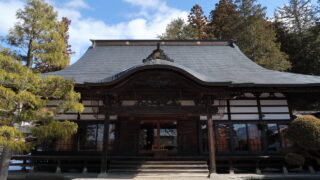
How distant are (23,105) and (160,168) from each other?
17.7 ft

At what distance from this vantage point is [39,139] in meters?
6.10

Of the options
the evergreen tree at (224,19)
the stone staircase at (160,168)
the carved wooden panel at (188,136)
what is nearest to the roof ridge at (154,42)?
the carved wooden panel at (188,136)

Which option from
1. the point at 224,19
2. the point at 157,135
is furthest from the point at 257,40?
the point at 157,135

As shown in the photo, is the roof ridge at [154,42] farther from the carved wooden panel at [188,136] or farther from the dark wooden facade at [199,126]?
the carved wooden panel at [188,136]

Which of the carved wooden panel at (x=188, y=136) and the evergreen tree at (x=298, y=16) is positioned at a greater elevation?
the evergreen tree at (x=298, y=16)

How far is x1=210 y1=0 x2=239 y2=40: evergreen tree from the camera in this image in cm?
2270

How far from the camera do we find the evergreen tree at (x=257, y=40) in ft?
61.4

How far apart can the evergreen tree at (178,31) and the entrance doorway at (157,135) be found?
49.7 feet

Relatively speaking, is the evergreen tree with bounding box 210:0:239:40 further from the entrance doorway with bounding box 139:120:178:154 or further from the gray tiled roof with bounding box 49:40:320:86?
the entrance doorway with bounding box 139:120:178:154

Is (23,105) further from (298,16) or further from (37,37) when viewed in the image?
(298,16)

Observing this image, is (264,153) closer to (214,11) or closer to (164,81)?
(164,81)

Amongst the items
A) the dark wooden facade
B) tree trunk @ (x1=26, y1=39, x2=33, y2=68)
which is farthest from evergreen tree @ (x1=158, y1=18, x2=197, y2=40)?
tree trunk @ (x1=26, y1=39, x2=33, y2=68)

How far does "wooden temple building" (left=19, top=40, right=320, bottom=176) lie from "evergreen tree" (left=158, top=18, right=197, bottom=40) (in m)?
13.0

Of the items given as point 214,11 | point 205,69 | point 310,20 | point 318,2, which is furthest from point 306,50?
point 205,69
